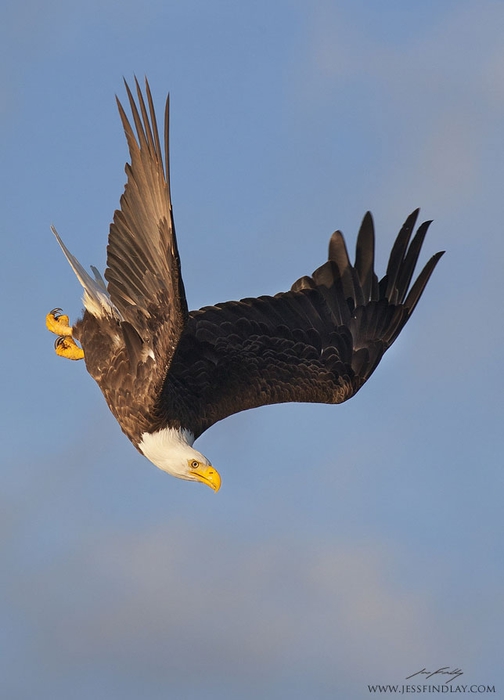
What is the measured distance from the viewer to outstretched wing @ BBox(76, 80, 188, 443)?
10375 mm

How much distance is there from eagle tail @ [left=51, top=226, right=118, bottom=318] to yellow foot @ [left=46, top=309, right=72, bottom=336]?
1276mm

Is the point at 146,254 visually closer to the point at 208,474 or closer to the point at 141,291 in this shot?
the point at 141,291

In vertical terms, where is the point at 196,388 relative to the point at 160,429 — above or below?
above

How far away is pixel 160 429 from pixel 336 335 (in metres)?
3.23

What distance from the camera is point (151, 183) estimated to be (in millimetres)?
10578

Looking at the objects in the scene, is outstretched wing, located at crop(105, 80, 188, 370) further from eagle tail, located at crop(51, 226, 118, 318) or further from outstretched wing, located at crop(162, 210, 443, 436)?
outstretched wing, located at crop(162, 210, 443, 436)

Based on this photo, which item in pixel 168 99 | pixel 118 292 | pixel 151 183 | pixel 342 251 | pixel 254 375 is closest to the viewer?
pixel 168 99

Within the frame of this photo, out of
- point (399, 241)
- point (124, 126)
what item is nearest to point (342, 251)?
point (399, 241)

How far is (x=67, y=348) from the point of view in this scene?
45.6ft

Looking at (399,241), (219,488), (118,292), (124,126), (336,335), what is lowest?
(219,488)

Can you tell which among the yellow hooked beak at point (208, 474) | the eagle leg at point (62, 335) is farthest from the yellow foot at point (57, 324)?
the yellow hooked beak at point (208, 474)

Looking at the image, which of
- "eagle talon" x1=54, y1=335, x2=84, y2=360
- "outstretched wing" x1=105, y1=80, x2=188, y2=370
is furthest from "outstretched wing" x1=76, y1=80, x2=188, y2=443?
"eagle talon" x1=54, y1=335, x2=84, y2=360

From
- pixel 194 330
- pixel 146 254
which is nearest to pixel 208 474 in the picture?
pixel 194 330

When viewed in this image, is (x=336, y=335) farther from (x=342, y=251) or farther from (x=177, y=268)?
(x=177, y=268)
